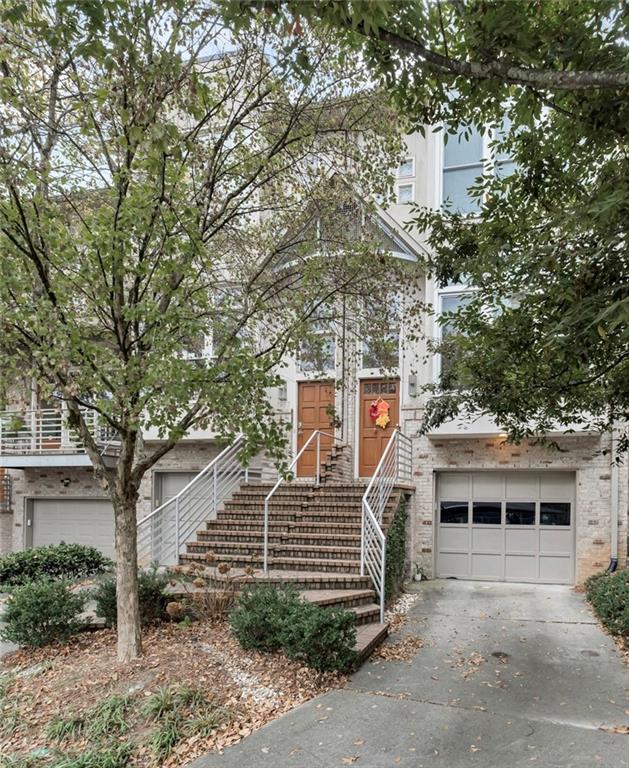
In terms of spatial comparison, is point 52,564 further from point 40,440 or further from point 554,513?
point 554,513

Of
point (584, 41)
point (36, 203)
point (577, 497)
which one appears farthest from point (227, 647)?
point (577, 497)

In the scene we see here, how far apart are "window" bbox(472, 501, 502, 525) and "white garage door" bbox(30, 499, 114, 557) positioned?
323 inches

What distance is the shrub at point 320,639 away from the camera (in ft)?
18.0

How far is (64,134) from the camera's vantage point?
585 cm

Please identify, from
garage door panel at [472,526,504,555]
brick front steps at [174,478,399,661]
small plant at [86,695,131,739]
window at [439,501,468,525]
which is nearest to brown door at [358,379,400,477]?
brick front steps at [174,478,399,661]

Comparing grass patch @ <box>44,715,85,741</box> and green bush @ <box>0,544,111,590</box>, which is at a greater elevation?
grass patch @ <box>44,715,85,741</box>

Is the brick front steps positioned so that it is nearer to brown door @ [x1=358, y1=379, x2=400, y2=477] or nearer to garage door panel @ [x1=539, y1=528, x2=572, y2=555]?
brown door @ [x1=358, y1=379, x2=400, y2=477]

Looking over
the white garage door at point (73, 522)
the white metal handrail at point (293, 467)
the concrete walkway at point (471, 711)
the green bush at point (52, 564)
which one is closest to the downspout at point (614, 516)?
the concrete walkway at point (471, 711)

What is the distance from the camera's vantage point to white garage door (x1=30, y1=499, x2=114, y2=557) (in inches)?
551

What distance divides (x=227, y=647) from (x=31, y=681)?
73.4 inches

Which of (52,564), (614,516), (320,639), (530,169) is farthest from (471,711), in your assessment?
(52,564)

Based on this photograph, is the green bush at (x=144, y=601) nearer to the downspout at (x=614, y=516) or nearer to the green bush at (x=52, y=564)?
the green bush at (x=52, y=564)

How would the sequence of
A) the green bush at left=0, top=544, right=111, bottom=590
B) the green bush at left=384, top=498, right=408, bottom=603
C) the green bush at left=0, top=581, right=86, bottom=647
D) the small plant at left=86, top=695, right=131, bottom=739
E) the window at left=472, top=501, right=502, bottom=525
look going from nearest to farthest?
the small plant at left=86, top=695, right=131, bottom=739 < the green bush at left=0, top=581, right=86, bottom=647 < the green bush at left=384, top=498, right=408, bottom=603 < the green bush at left=0, top=544, right=111, bottom=590 < the window at left=472, top=501, right=502, bottom=525

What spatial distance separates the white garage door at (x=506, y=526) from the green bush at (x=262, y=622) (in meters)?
6.25
